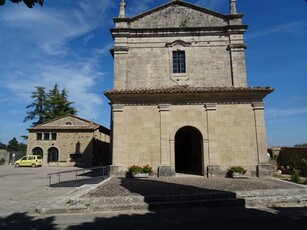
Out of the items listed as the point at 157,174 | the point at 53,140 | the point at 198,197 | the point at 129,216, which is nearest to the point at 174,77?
the point at 157,174

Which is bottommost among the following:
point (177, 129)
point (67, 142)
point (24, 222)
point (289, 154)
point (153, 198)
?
point (24, 222)

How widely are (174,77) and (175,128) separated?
4820 millimetres

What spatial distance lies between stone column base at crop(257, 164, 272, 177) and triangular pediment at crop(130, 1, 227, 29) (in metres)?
10.5

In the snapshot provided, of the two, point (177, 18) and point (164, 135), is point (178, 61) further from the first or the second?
point (164, 135)

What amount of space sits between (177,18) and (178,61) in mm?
3386

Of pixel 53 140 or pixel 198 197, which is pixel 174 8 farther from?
pixel 53 140

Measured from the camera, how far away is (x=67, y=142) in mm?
35688

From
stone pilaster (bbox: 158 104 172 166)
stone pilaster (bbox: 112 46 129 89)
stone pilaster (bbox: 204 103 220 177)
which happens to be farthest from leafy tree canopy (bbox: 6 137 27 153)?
stone pilaster (bbox: 204 103 220 177)

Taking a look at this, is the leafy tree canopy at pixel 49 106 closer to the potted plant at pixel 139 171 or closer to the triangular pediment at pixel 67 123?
the triangular pediment at pixel 67 123

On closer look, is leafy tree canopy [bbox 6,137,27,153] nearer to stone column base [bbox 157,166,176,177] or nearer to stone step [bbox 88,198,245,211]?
stone column base [bbox 157,166,176,177]

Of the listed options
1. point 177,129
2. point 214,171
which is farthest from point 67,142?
point 214,171

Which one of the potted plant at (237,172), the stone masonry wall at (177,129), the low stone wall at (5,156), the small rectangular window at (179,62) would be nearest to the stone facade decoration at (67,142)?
the low stone wall at (5,156)

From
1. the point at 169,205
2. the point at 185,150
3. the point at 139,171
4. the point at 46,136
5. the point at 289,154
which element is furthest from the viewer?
the point at 46,136

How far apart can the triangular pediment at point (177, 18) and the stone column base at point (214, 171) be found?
34.3 ft
